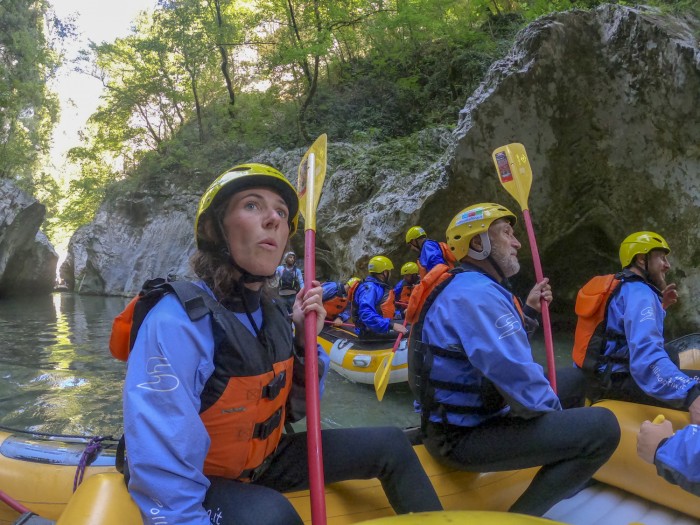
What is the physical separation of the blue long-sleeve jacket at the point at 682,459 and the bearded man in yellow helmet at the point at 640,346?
1.03 m

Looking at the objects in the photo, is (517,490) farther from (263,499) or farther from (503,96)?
(503,96)

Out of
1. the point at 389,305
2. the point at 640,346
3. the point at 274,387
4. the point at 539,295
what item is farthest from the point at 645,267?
the point at 389,305

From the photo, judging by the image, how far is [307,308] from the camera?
1884mm

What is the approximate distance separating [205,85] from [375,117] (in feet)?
37.7

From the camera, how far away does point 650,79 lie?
20.9 feet

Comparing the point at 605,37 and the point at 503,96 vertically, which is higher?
the point at 605,37

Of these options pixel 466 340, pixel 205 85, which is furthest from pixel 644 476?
pixel 205 85

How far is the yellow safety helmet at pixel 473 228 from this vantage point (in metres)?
2.40

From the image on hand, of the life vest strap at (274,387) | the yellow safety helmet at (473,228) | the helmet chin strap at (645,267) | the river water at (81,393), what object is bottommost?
the river water at (81,393)

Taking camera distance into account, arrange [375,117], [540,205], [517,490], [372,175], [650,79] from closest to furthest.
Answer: [517,490] → [650,79] → [540,205] → [372,175] → [375,117]

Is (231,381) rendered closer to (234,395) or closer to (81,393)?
(234,395)

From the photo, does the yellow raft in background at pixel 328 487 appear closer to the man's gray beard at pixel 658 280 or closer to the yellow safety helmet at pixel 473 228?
the yellow safety helmet at pixel 473 228

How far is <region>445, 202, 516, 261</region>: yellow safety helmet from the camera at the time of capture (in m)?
2.40

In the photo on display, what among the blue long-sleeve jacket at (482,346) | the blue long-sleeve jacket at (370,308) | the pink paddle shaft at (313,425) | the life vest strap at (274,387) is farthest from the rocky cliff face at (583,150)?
the life vest strap at (274,387)
